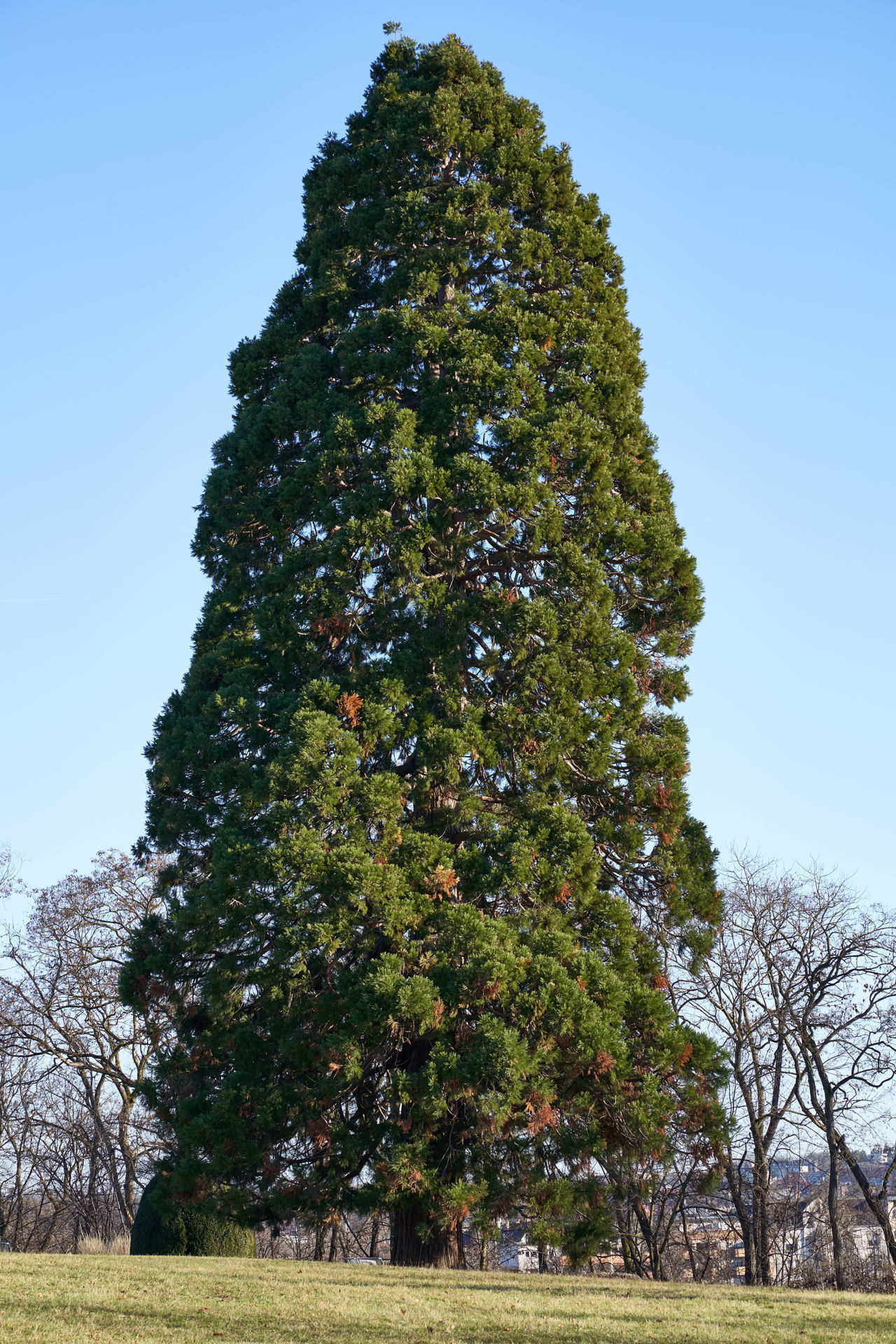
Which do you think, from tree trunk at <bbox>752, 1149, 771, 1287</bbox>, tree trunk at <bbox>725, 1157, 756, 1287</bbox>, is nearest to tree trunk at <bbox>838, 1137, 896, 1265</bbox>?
tree trunk at <bbox>752, 1149, 771, 1287</bbox>

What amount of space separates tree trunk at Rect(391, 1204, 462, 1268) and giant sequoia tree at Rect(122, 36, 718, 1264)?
0.09ft

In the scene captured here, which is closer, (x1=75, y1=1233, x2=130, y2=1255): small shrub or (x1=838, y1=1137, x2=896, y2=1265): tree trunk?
(x1=75, y1=1233, x2=130, y2=1255): small shrub

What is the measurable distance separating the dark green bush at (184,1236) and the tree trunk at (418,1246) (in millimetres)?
5273

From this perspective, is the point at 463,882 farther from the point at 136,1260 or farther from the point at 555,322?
the point at 555,322

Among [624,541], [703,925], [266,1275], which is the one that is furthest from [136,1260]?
[624,541]

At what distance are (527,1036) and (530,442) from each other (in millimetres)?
5807

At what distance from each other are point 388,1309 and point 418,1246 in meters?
2.88

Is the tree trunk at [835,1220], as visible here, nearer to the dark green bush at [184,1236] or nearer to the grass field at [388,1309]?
the dark green bush at [184,1236]

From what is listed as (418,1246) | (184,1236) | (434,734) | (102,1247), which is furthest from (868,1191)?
(434,734)

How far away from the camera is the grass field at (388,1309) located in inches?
237

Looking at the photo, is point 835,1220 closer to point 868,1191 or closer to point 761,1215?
point 761,1215

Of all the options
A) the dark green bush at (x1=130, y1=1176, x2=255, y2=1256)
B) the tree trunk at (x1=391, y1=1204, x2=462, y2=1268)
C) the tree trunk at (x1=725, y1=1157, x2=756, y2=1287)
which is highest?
the tree trunk at (x1=391, y1=1204, x2=462, y2=1268)

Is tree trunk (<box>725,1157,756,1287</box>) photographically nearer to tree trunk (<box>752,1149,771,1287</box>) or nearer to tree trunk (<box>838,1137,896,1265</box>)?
tree trunk (<box>752,1149,771,1287</box>)

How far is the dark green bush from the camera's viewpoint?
1386 cm
